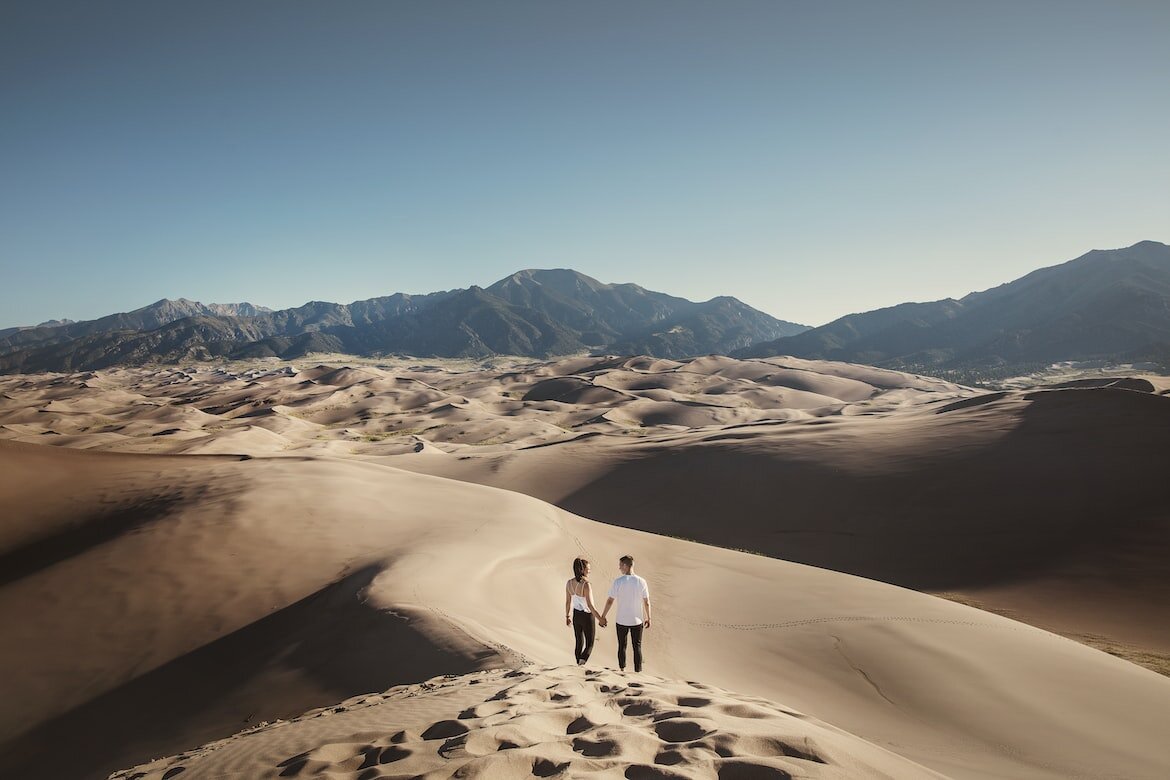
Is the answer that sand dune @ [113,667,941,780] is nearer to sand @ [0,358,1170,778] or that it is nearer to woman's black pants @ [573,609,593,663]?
sand @ [0,358,1170,778]

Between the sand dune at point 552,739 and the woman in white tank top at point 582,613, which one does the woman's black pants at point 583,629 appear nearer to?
the woman in white tank top at point 582,613

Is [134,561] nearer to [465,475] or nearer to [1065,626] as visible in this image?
[1065,626]

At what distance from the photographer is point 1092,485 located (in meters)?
19.4

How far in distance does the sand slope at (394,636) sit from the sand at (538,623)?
0.16 ft

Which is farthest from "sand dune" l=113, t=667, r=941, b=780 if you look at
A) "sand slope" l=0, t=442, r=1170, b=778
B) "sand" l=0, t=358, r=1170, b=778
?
"sand slope" l=0, t=442, r=1170, b=778

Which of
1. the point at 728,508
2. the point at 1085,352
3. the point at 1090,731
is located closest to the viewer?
the point at 1090,731

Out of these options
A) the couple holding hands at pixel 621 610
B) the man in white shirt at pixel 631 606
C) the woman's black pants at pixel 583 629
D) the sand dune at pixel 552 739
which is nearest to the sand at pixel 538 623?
the sand dune at pixel 552 739

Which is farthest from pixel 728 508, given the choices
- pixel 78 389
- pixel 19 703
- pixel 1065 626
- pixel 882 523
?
pixel 78 389

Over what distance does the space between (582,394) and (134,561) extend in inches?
3067

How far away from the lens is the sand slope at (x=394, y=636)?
6234 mm

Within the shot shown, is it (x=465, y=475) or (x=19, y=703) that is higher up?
(x=19, y=703)

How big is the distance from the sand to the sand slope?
1.9 inches

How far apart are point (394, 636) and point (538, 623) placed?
2300 millimetres

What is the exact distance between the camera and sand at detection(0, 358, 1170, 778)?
4340 millimetres
